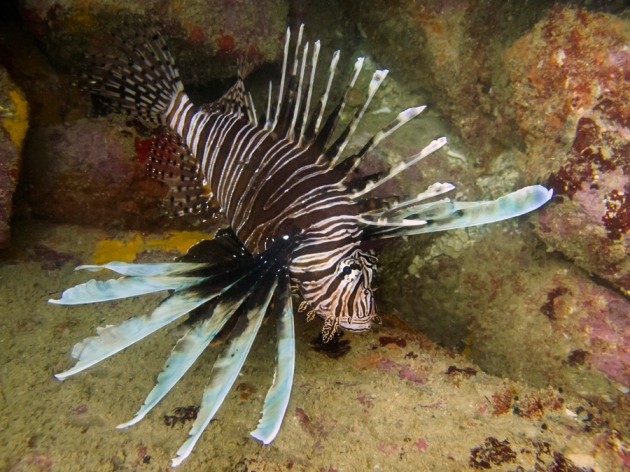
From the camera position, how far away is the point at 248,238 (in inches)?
129

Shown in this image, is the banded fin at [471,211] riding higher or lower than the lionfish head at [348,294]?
higher

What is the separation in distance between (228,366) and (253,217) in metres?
1.50

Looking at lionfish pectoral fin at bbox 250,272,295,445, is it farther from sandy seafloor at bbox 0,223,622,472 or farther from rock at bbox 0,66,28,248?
rock at bbox 0,66,28,248

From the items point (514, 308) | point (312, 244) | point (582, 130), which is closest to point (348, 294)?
point (312, 244)

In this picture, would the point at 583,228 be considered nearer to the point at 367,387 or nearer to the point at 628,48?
the point at 628,48

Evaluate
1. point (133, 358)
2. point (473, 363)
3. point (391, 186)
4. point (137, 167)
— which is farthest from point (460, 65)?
point (133, 358)

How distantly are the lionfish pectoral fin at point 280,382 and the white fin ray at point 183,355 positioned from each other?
1.08 ft

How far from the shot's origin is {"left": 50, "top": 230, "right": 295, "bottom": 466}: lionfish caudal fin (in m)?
1.82

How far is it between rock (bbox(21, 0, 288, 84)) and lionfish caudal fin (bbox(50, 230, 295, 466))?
2.73 metres

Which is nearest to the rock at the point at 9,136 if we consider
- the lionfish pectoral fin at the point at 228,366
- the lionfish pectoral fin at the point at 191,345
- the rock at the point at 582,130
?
the lionfish pectoral fin at the point at 191,345

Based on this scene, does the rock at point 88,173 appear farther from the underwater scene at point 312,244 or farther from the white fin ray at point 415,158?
the white fin ray at point 415,158

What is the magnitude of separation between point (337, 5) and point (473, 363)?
188 inches

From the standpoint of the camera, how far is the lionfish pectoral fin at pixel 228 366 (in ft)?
5.94

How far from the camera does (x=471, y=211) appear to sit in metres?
2.37
